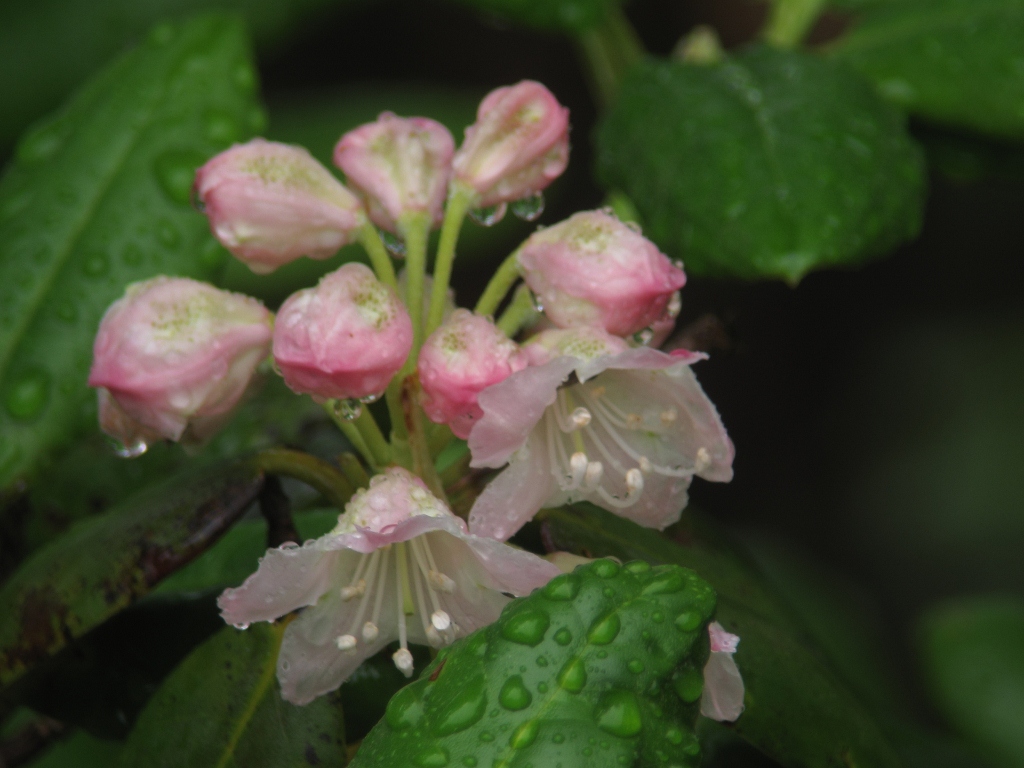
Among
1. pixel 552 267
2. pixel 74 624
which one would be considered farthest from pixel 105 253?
pixel 552 267

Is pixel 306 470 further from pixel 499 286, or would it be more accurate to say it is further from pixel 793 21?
pixel 793 21

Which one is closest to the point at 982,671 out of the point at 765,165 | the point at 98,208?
the point at 765,165

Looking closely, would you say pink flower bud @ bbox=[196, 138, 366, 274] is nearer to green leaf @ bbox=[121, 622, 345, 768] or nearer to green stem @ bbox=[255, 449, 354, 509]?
green stem @ bbox=[255, 449, 354, 509]

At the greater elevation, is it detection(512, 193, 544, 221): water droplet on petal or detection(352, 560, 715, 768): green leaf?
detection(512, 193, 544, 221): water droplet on petal

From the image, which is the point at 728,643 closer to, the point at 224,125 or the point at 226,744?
the point at 226,744

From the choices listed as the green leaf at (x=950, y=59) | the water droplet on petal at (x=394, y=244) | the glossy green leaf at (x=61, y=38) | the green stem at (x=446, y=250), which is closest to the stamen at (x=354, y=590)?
the green stem at (x=446, y=250)

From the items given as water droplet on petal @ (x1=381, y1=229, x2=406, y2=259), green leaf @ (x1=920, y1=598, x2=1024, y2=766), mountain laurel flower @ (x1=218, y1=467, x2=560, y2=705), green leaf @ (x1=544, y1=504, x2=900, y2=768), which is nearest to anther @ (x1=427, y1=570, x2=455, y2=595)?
mountain laurel flower @ (x1=218, y1=467, x2=560, y2=705)
